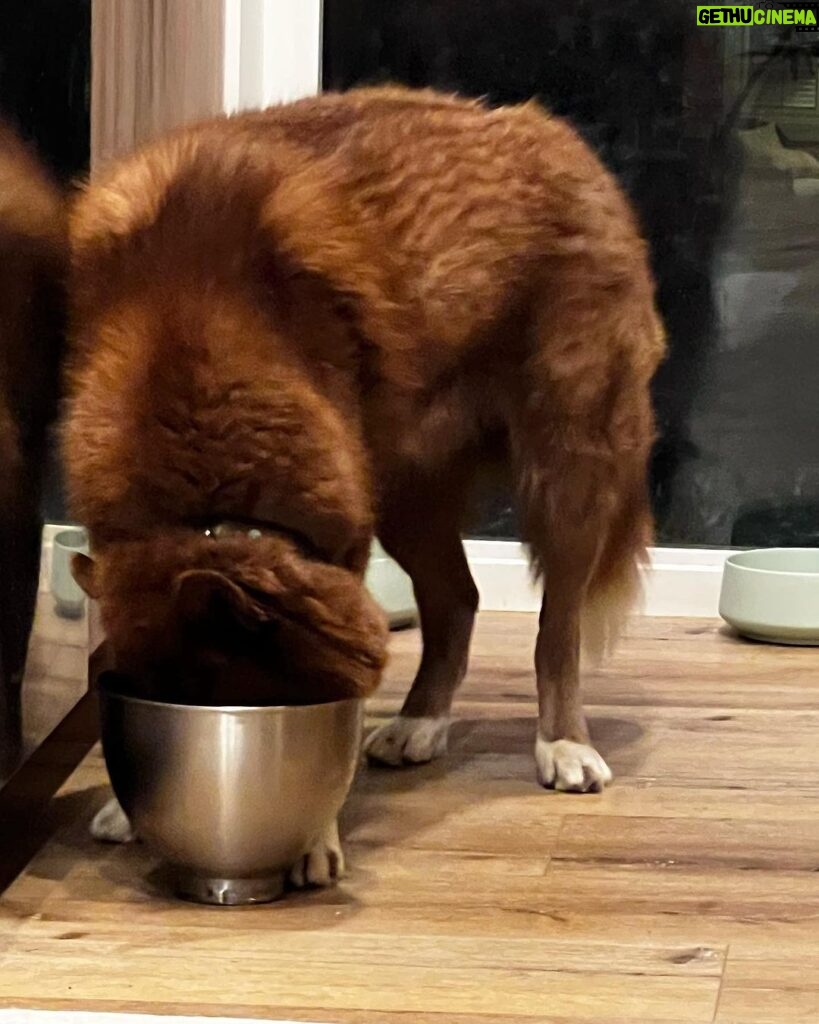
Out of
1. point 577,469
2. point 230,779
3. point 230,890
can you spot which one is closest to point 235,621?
point 230,779

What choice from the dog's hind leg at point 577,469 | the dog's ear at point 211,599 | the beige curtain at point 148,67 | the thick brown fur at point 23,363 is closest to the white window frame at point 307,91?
the beige curtain at point 148,67

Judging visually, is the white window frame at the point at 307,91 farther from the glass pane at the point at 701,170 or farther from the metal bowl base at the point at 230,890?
the metal bowl base at the point at 230,890

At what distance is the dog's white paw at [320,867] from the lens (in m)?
1.97

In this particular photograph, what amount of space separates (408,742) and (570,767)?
255 mm

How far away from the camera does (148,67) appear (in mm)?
2658

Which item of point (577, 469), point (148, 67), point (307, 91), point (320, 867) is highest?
point (148, 67)

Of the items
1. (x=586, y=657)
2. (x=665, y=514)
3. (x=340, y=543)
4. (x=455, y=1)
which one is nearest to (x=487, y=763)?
(x=586, y=657)

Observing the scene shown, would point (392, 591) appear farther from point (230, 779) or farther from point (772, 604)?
point (230, 779)

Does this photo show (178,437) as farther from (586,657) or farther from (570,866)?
(586,657)

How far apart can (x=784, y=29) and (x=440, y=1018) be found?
2.49m

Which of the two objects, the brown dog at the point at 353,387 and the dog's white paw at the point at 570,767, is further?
the dog's white paw at the point at 570,767

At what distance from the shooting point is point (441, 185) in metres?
2.15

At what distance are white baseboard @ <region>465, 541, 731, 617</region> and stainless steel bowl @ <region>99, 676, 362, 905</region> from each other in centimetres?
169

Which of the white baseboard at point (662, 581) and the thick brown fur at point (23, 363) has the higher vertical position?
the thick brown fur at point (23, 363)
